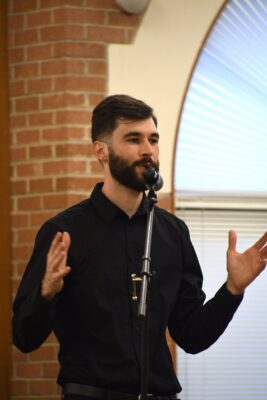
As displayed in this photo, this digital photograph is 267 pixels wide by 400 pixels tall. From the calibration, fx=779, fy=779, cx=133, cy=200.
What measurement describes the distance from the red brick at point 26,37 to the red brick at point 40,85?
0.23 m

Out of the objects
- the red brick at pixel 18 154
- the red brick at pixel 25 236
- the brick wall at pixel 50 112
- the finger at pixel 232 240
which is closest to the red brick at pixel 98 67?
the brick wall at pixel 50 112

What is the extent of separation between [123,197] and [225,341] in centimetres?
181

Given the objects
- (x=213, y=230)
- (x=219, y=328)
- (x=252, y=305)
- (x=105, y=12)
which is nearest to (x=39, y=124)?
(x=105, y=12)

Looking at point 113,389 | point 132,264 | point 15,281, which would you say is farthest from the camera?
point 15,281

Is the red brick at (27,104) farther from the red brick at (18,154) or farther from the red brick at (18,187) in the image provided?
the red brick at (18,187)

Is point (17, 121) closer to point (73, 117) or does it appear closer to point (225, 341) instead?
point (73, 117)

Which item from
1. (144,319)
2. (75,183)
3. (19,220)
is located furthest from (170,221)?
(19,220)

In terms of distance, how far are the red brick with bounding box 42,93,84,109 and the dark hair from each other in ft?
4.02

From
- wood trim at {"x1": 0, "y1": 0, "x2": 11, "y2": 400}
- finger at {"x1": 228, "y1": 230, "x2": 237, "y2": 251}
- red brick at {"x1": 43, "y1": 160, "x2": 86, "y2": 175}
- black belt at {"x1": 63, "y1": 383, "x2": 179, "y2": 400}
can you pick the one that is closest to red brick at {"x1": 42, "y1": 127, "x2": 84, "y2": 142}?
red brick at {"x1": 43, "y1": 160, "x2": 86, "y2": 175}

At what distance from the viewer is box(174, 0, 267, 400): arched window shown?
173 inches

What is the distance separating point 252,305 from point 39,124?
1.59 m

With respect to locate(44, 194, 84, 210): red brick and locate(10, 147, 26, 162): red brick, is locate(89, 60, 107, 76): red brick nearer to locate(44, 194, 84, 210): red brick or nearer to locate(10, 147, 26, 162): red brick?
locate(10, 147, 26, 162): red brick

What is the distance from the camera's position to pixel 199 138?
14.6ft

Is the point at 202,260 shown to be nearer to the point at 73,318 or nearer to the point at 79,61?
the point at 79,61
